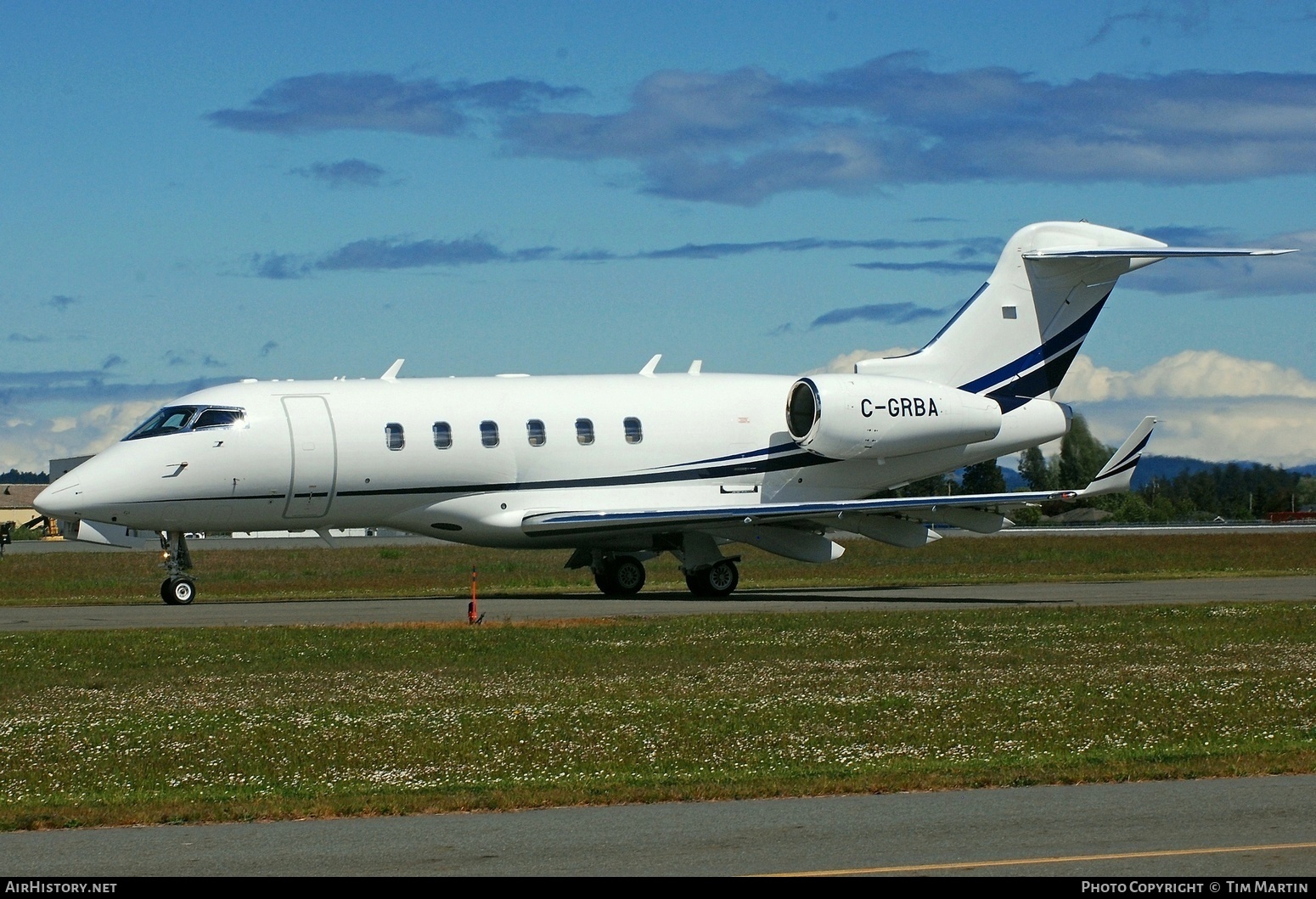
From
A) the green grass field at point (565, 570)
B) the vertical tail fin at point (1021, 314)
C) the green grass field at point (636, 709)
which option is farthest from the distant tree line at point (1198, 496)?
the green grass field at point (636, 709)

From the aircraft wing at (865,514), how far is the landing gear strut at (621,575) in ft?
5.91

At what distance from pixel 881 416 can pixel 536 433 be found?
270 inches

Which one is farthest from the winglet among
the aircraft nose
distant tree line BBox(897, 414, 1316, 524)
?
distant tree line BBox(897, 414, 1316, 524)

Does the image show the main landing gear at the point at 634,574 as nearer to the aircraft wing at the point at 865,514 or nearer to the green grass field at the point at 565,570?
the aircraft wing at the point at 865,514

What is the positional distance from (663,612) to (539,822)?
1658 centimetres

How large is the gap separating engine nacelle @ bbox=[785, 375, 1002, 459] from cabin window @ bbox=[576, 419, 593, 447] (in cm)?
410

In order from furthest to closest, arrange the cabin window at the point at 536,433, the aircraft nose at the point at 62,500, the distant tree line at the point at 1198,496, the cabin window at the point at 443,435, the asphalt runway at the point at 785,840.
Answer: the distant tree line at the point at 1198,496 < the cabin window at the point at 536,433 < the cabin window at the point at 443,435 < the aircraft nose at the point at 62,500 < the asphalt runway at the point at 785,840

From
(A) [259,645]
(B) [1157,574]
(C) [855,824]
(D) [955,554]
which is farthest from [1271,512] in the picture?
(C) [855,824]

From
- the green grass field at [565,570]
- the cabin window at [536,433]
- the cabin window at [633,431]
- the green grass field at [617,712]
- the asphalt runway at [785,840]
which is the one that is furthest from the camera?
the green grass field at [565,570]

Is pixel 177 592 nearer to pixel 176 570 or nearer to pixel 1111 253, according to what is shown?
pixel 176 570

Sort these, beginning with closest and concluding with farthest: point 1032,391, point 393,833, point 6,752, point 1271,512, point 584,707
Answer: point 393,833 → point 6,752 → point 584,707 → point 1032,391 → point 1271,512

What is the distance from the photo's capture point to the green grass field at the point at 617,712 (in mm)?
11016

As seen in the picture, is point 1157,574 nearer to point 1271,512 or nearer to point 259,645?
point 259,645

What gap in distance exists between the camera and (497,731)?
43.9ft
